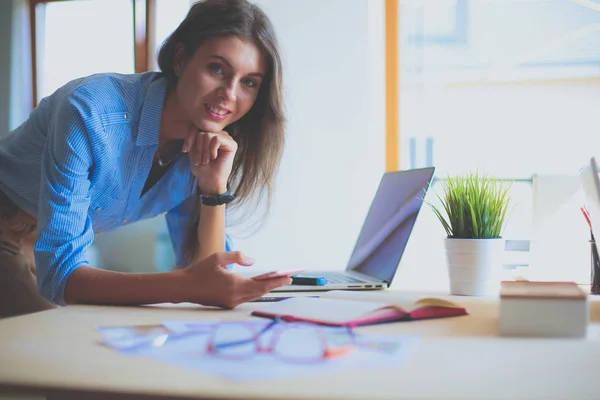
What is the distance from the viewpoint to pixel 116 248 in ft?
8.70

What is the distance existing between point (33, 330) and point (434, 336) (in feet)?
1.64

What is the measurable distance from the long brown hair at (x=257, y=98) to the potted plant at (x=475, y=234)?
0.55 metres

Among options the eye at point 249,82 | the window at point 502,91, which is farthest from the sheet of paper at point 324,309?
the window at point 502,91

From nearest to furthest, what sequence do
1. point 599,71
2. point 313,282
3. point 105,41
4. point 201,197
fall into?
1. point 313,282
2. point 201,197
3. point 599,71
4. point 105,41

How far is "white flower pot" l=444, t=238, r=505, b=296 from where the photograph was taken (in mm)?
1235

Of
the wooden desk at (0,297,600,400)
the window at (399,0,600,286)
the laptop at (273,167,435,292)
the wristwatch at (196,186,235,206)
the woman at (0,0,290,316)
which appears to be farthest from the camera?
the window at (399,0,600,286)

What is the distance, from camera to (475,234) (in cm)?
126

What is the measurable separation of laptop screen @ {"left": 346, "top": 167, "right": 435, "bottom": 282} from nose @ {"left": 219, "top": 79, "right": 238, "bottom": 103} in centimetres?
48

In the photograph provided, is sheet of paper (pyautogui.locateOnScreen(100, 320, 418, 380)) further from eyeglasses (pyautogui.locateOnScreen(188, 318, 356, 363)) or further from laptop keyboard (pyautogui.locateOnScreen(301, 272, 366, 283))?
laptop keyboard (pyautogui.locateOnScreen(301, 272, 366, 283))

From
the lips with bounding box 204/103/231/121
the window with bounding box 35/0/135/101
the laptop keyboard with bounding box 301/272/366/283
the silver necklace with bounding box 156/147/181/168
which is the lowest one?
the laptop keyboard with bounding box 301/272/366/283

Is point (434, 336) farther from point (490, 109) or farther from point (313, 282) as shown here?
point (490, 109)

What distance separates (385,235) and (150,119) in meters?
0.62

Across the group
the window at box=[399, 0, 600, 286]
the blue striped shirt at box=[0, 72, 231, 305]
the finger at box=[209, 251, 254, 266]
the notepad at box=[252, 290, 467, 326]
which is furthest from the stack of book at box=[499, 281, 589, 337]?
the window at box=[399, 0, 600, 286]

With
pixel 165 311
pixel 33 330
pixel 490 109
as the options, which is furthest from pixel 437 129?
pixel 33 330
